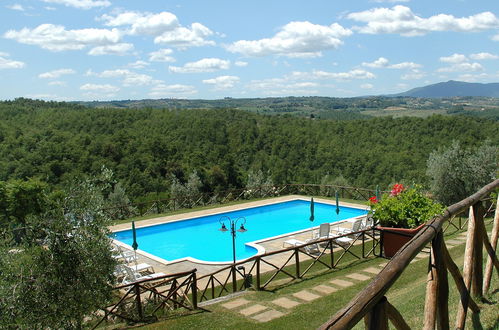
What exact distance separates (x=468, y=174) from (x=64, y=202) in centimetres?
1717

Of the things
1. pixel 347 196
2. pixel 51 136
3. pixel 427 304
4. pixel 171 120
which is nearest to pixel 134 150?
pixel 51 136

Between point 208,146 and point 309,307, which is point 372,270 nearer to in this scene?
point 309,307

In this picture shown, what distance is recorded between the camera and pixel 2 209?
→ 16266mm

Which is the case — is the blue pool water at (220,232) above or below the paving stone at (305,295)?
below

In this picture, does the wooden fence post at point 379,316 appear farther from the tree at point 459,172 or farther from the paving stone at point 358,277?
the tree at point 459,172

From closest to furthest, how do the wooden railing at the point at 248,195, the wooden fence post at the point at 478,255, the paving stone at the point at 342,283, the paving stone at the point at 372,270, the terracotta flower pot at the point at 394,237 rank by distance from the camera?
the wooden fence post at the point at 478,255 → the paving stone at the point at 342,283 → the terracotta flower pot at the point at 394,237 → the paving stone at the point at 372,270 → the wooden railing at the point at 248,195

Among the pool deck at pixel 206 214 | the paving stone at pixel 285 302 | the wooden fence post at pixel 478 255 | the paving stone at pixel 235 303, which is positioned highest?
the wooden fence post at pixel 478 255

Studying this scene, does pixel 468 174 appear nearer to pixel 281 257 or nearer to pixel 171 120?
pixel 281 257

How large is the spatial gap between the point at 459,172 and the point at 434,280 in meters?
17.5

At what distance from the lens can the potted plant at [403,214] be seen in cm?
788

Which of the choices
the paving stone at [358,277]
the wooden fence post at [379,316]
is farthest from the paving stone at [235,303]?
the wooden fence post at [379,316]

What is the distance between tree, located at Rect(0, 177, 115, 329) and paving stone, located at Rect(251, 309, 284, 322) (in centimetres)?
226

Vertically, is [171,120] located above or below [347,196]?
above

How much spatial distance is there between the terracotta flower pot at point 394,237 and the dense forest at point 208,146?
77.5ft
